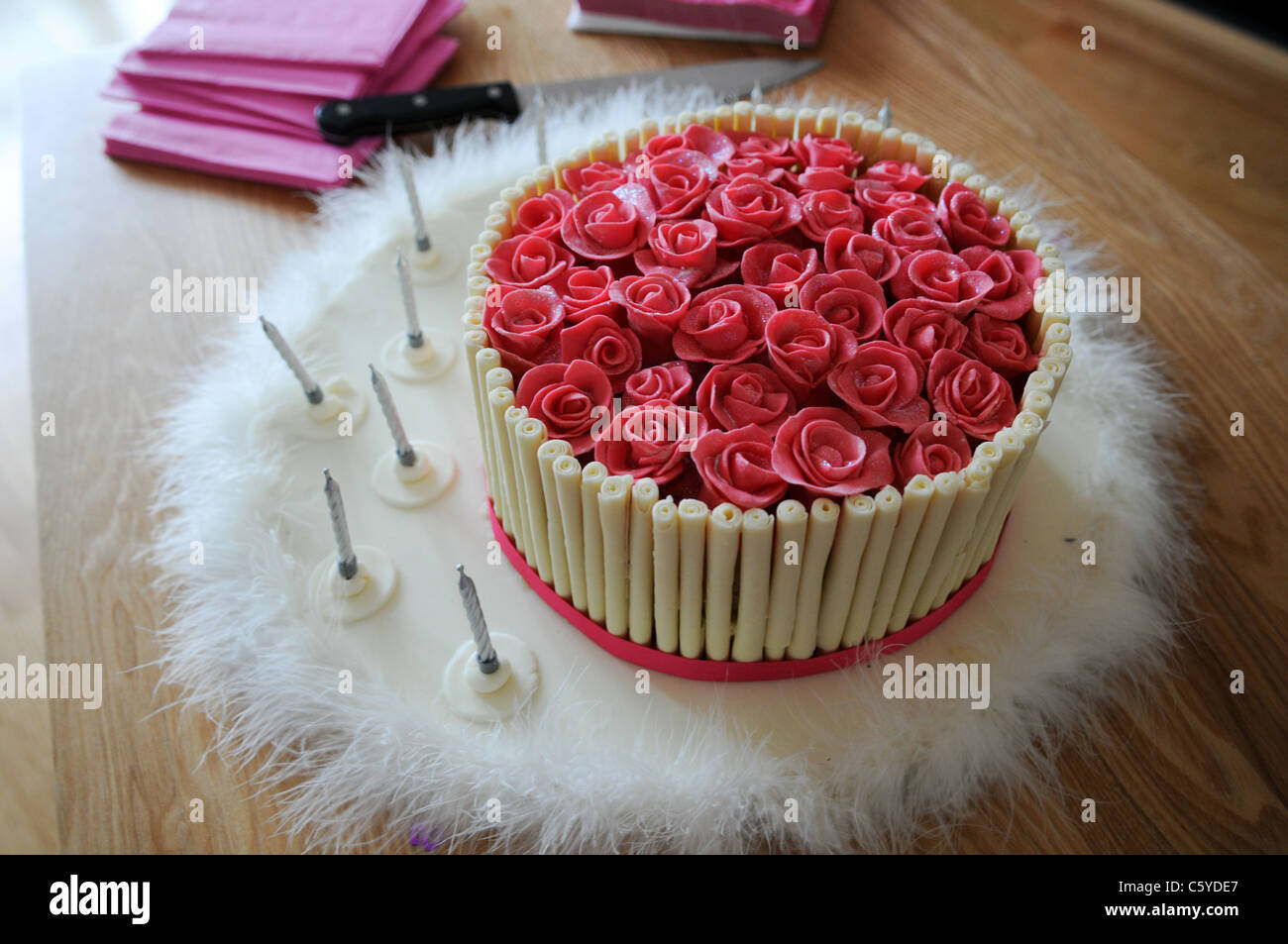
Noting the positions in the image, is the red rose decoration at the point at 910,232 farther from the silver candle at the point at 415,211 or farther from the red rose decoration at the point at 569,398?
the silver candle at the point at 415,211

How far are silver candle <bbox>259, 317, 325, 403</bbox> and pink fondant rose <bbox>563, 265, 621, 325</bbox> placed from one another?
10.7 inches

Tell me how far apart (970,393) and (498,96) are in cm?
76

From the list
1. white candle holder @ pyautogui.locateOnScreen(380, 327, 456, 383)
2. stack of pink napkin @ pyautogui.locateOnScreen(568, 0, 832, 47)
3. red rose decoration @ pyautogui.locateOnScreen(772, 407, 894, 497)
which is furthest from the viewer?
stack of pink napkin @ pyautogui.locateOnScreen(568, 0, 832, 47)

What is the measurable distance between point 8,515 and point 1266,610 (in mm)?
1183

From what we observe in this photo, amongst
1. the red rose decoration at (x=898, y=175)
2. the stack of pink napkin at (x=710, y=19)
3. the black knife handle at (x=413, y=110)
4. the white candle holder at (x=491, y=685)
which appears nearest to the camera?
the white candle holder at (x=491, y=685)

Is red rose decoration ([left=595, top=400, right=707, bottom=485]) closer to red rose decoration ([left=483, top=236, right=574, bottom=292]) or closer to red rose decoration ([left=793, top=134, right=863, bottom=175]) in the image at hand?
red rose decoration ([left=483, top=236, right=574, bottom=292])

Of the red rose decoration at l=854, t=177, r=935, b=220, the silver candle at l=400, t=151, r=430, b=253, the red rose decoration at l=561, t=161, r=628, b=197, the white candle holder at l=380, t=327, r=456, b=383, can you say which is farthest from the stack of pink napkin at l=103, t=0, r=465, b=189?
the red rose decoration at l=854, t=177, r=935, b=220

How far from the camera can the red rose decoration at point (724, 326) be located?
2.44 feet

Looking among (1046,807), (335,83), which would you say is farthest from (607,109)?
(1046,807)

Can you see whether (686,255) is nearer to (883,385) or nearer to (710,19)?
(883,385)

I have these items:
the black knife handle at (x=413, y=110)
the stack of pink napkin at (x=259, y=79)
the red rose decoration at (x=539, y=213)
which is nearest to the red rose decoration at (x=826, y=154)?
the red rose decoration at (x=539, y=213)

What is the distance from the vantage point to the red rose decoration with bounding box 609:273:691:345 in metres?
0.75

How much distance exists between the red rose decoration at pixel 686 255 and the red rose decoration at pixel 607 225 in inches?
0.5
